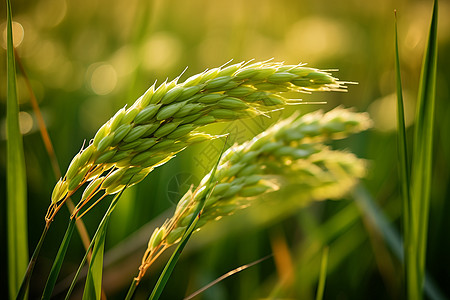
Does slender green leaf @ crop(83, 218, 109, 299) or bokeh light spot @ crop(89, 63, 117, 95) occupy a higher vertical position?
bokeh light spot @ crop(89, 63, 117, 95)

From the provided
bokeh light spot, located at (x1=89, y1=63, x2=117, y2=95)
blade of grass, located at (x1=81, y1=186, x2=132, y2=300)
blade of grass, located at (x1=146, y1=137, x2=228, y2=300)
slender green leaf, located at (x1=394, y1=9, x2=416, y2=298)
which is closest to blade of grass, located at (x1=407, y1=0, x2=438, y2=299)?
slender green leaf, located at (x1=394, y1=9, x2=416, y2=298)

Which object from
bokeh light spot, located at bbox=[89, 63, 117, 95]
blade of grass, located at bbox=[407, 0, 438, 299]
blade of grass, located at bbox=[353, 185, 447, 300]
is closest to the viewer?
blade of grass, located at bbox=[407, 0, 438, 299]

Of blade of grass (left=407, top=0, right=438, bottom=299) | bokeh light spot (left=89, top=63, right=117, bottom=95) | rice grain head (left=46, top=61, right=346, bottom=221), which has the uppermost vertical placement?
bokeh light spot (left=89, top=63, right=117, bottom=95)

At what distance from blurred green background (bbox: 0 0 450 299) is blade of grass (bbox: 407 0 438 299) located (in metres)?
0.43

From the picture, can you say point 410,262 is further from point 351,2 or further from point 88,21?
point 351,2

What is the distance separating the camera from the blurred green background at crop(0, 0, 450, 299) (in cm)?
173

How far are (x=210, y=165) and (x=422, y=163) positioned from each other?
815 millimetres

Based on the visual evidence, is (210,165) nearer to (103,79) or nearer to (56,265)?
(56,265)

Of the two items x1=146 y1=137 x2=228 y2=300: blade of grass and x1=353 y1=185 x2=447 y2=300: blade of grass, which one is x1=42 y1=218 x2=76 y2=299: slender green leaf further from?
x1=353 y1=185 x2=447 y2=300: blade of grass

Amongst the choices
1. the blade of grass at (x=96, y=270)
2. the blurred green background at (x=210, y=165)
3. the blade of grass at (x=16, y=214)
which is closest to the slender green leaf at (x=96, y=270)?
the blade of grass at (x=96, y=270)

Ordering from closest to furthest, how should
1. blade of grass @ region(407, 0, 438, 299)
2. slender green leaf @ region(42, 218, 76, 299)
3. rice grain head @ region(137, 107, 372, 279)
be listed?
slender green leaf @ region(42, 218, 76, 299) → rice grain head @ region(137, 107, 372, 279) → blade of grass @ region(407, 0, 438, 299)

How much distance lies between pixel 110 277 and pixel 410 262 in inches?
45.9

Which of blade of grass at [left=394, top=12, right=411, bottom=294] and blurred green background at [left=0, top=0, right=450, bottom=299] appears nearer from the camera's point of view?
blade of grass at [left=394, top=12, right=411, bottom=294]

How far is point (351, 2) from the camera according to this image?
655cm
